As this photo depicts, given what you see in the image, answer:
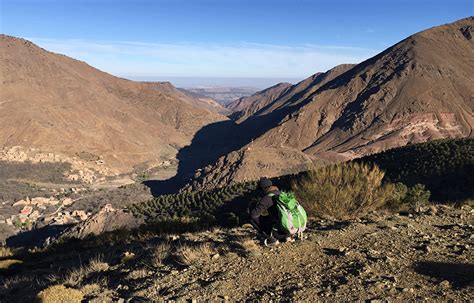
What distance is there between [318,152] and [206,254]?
331 feet

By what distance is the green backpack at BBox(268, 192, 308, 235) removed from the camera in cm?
750

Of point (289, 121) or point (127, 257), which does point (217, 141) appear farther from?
Result: point (127, 257)

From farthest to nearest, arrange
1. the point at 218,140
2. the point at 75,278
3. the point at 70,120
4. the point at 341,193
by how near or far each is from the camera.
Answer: the point at 218,140
the point at 70,120
the point at 341,193
the point at 75,278

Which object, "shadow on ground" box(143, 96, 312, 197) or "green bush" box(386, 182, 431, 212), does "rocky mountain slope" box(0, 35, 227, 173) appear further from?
"green bush" box(386, 182, 431, 212)

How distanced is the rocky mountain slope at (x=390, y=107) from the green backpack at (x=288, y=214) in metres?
73.4

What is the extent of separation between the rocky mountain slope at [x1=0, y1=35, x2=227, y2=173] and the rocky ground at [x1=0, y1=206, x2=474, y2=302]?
124m

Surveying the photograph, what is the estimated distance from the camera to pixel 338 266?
701cm

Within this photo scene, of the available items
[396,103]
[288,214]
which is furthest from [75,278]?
[396,103]

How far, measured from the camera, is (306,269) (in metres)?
6.97

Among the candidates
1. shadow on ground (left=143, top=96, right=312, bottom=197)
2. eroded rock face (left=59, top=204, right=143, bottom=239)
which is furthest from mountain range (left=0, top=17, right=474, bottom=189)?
eroded rock face (left=59, top=204, right=143, bottom=239)

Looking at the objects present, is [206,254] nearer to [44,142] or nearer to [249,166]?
[249,166]

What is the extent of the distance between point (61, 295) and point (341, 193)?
8734 mm

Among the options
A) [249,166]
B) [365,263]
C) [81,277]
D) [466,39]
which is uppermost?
[466,39]

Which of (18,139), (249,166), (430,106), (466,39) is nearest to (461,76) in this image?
(430,106)
